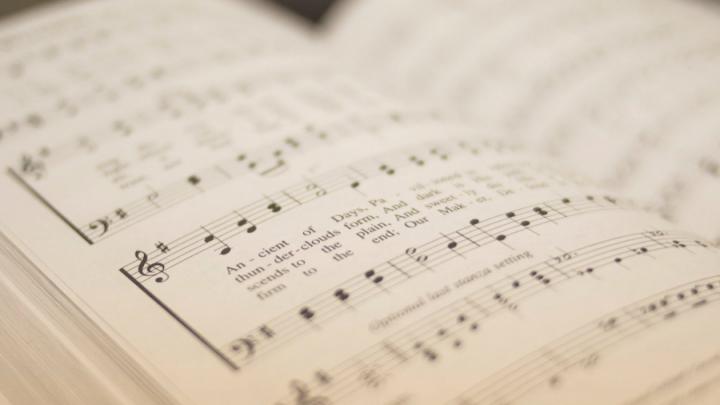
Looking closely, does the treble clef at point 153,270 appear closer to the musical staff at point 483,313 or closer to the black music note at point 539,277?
the musical staff at point 483,313

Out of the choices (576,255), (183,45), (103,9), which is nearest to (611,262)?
(576,255)

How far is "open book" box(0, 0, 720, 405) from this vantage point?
1.45ft

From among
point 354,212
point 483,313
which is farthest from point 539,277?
point 354,212

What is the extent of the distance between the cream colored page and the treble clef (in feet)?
1.26

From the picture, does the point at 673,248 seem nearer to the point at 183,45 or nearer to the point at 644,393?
A: the point at 644,393

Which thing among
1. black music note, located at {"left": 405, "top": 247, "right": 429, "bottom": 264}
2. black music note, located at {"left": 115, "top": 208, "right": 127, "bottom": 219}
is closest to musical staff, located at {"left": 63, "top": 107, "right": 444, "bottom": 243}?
black music note, located at {"left": 115, "top": 208, "right": 127, "bottom": 219}

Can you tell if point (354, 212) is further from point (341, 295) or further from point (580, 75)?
point (580, 75)

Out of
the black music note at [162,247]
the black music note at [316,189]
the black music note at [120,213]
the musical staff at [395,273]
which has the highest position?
the black music note at [120,213]

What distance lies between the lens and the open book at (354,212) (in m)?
0.44

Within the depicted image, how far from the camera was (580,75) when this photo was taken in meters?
0.86

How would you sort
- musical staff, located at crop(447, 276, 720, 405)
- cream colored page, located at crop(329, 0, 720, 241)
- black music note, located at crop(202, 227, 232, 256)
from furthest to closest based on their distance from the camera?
cream colored page, located at crop(329, 0, 720, 241) < black music note, located at crop(202, 227, 232, 256) < musical staff, located at crop(447, 276, 720, 405)

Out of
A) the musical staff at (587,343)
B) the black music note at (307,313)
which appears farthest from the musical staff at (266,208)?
the musical staff at (587,343)

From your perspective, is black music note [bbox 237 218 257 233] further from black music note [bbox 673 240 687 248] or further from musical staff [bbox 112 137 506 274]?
black music note [bbox 673 240 687 248]

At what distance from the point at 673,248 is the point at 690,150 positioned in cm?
24
